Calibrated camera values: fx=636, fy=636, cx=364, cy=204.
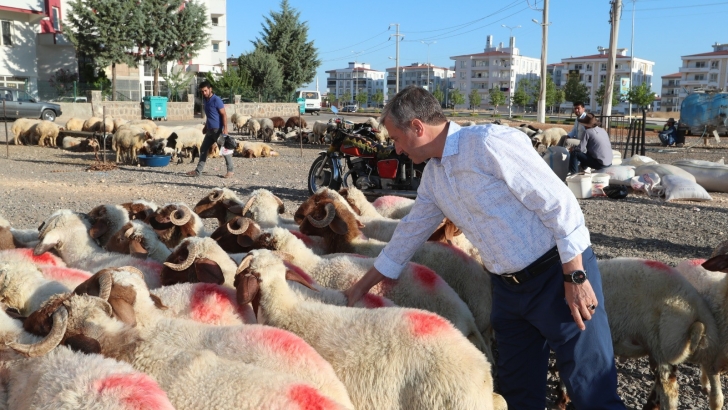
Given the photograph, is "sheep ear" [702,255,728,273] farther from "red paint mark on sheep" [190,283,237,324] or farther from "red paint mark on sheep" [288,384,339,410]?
"red paint mark on sheep" [190,283,237,324]

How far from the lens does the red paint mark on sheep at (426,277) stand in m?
4.08

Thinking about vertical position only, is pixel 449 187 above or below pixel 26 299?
above

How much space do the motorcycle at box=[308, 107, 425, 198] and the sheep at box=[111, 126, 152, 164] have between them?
7.67m

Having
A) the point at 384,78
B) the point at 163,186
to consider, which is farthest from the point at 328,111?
the point at 384,78

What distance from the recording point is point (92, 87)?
138 ft

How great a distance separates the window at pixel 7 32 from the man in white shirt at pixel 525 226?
156 ft

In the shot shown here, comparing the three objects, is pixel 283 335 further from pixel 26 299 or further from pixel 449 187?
pixel 26 299

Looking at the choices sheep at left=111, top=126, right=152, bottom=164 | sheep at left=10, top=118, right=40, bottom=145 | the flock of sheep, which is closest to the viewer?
the flock of sheep

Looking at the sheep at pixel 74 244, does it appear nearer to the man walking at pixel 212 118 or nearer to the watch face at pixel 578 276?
the watch face at pixel 578 276

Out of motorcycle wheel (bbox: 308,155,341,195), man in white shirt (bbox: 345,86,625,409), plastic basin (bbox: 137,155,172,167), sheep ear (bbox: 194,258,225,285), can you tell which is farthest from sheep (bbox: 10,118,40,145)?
man in white shirt (bbox: 345,86,625,409)

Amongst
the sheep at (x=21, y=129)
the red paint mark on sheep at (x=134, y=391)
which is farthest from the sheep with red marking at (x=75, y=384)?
the sheep at (x=21, y=129)

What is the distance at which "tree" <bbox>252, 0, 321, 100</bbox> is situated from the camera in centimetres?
5528

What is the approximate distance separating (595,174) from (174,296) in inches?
405

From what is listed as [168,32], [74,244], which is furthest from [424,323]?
[168,32]
